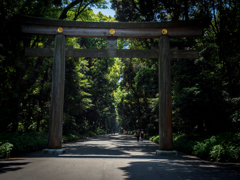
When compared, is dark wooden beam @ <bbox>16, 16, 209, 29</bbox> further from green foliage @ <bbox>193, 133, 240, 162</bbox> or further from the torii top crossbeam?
green foliage @ <bbox>193, 133, 240, 162</bbox>

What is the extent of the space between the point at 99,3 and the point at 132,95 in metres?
20.8

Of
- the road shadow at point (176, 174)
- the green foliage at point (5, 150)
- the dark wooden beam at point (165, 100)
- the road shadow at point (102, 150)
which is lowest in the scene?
the road shadow at point (102, 150)

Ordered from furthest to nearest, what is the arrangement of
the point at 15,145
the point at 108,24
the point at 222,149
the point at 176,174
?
the point at 108,24 → the point at 15,145 → the point at 222,149 → the point at 176,174

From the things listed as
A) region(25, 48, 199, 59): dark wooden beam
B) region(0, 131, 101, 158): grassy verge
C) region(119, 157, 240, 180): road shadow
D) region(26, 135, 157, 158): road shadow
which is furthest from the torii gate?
region(119, 157, 240, 180): road shadow

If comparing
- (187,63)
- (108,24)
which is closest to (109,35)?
(108,24)

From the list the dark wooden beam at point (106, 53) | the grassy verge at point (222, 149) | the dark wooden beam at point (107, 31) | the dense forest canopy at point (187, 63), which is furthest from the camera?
the dense forest canopy at point (187, 63)

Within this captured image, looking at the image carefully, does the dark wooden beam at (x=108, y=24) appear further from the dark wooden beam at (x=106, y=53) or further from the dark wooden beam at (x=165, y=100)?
the dark wooden beam at (x=106, y=53)

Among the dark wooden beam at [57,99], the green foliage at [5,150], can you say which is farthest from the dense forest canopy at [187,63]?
the green foliage at [5,150]

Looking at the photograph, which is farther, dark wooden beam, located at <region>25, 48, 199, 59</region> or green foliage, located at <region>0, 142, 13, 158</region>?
dark wooden beam, located at <region>25, 48, 199, 59</region>

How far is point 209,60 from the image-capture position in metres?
13.1

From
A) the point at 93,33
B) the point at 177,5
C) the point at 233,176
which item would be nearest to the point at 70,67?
the point at 93,33

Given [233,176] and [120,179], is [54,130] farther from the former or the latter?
[233,176]

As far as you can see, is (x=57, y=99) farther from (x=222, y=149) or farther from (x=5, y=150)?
(x=222, y=149)

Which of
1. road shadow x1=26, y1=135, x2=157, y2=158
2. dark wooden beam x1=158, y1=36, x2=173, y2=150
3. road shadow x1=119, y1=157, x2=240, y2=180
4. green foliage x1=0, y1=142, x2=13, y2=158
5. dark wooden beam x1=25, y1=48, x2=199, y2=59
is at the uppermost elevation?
dark wooden beam x1=25, y1=48, x2=199, y2=59
